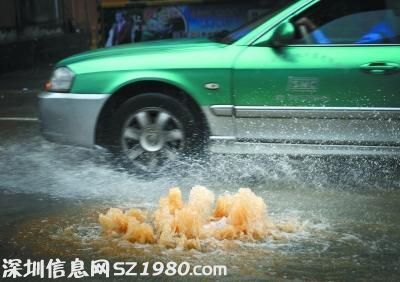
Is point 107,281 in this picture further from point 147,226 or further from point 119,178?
point 119,178

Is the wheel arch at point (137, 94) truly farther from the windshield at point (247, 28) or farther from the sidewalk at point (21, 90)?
the sidewalk at point (21, 90)

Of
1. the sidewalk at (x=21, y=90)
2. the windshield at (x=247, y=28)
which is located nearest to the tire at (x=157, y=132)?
the windshield at (x=247, y=28)

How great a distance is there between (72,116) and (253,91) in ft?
5.18

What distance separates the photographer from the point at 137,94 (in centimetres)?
582

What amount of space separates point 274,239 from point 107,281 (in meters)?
1.15

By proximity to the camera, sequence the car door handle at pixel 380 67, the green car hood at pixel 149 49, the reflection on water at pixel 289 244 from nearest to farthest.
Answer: the reflection on water at pixel 289 244
the car door handle at pixel 380 67
the green car hood at pixel 149 49

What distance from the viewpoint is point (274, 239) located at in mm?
4273

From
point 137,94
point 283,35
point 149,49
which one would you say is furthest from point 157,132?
point 283,35

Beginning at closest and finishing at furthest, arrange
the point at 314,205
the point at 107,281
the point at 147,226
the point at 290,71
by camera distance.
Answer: the point at 107,281
the point at 147,226
the point at 314,205
the point at 290,71

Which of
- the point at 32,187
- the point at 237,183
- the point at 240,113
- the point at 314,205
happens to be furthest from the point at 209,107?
the point at 32,187

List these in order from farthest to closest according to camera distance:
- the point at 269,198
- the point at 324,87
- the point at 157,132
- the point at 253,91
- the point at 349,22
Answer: the point at 157,132 → the point at 349,22 → the point at 253,91 → the point at 324,87 → the point at 269,198

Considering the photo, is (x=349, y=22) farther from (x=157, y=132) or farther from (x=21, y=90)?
(x=21, y=90)

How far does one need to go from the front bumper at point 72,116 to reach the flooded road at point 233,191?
1.04 ft

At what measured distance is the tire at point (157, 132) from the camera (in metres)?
5.71
